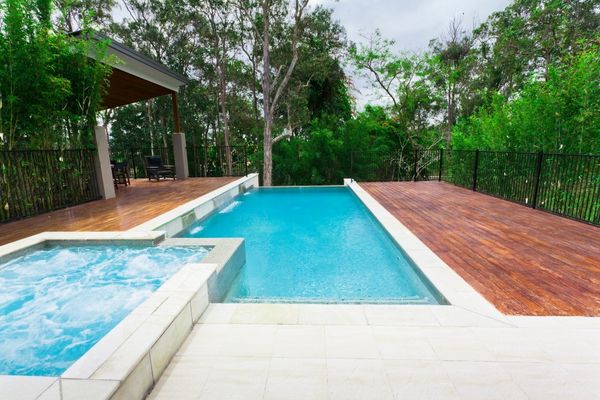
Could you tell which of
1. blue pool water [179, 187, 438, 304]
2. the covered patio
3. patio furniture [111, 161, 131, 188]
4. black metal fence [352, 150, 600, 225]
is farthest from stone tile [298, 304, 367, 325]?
patio furniture [111, 161, 131, 188]

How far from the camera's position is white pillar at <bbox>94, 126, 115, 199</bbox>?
5.91 metres

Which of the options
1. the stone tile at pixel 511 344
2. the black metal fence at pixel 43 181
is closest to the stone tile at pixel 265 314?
the stone tile at pixel 511 344

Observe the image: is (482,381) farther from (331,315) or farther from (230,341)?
(230,341)

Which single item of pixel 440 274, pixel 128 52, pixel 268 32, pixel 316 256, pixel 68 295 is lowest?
pixel 316 256

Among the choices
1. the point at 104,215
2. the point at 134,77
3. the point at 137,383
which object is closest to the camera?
the point at 137,383

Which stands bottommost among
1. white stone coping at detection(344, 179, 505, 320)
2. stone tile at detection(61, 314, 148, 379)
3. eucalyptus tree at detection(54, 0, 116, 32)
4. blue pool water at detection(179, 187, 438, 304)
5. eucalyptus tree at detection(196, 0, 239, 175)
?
blue pool water at detection(179, 187, 438, 304)

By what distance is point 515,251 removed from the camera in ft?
10.2

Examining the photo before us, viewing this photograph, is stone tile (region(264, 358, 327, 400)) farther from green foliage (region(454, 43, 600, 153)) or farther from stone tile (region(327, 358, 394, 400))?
green foliage (region(454, 43, 600, 153))

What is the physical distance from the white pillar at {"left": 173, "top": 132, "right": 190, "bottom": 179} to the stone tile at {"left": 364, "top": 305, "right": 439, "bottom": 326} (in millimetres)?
8904

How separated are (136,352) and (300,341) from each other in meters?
0.90

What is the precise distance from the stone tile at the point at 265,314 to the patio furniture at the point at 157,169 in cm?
817

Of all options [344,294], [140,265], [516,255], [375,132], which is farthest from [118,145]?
[516,255]

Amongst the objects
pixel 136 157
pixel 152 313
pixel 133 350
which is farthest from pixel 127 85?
pixel 133 350

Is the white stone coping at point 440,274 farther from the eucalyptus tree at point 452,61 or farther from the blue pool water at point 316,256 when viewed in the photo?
the eucalyptus tree at point 452,61
